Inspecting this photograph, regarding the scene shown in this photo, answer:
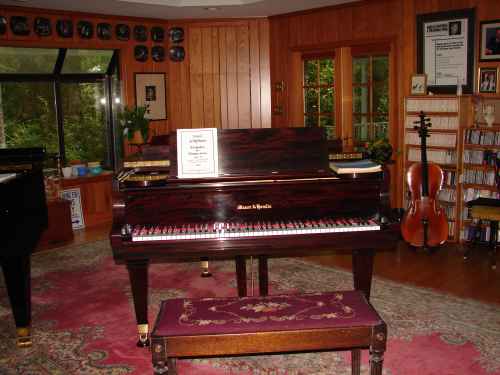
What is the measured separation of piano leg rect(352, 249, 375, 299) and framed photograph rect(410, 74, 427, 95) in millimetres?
3138

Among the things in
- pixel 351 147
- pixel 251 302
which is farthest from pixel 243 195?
pixel 351 147

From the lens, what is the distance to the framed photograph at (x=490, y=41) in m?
5.51

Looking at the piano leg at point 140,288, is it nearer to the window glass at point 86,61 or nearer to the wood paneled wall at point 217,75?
the wood paneled wall at point 217,75

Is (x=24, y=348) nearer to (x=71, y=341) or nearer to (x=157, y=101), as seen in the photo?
(x=71, y=341)

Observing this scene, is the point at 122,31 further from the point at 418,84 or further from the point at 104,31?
the point at 418,84

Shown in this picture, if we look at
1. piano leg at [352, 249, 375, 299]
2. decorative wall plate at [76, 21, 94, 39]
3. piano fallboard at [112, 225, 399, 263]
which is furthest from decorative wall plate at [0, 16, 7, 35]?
piano leg at [352, 249, 375, 299]

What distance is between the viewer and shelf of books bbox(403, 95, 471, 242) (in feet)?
18.6

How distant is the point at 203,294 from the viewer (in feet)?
15.1

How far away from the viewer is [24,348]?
3.63 meters

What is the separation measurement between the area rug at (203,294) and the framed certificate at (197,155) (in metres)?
1.14

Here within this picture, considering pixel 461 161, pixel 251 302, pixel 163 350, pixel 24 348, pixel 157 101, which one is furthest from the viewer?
pixel 157 101

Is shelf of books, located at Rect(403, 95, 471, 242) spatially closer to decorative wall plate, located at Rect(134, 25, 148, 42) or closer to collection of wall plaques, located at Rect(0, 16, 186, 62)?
collection of wall plaques, located at Rect(0, 16, 186, 62)

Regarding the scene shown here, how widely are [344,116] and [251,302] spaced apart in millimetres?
4641

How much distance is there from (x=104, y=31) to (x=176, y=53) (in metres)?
1.03
